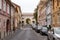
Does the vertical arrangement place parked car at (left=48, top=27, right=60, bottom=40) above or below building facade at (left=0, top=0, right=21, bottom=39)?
below

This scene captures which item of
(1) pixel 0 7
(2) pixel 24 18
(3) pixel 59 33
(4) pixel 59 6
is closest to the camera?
(3) pixel 59 33

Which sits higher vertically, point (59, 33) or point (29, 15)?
point (29, 15)

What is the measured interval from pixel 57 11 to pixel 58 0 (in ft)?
7.13

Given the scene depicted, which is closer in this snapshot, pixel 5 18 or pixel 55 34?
pixel 55 34

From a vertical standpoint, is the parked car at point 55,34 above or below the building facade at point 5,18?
below

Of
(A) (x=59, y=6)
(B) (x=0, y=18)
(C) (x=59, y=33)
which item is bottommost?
(C) (x=59, y=33)

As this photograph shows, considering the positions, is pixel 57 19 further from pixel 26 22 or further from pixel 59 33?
pixel 26 22

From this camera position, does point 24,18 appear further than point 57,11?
Yes

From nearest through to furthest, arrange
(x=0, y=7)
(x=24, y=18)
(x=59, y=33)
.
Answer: (x=59, y=33), (x=0, y=7), (x=24, y=18)

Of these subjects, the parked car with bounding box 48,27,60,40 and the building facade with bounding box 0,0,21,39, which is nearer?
the parked car with bounding box 48,27,60,40

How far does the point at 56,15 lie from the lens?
1713 inches

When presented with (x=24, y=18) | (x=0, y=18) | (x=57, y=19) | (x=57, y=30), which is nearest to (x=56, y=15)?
(x=57, y=19)

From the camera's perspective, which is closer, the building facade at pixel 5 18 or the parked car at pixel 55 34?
the parked car at pixel 55 34

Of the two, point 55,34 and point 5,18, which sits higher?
point 5,18
